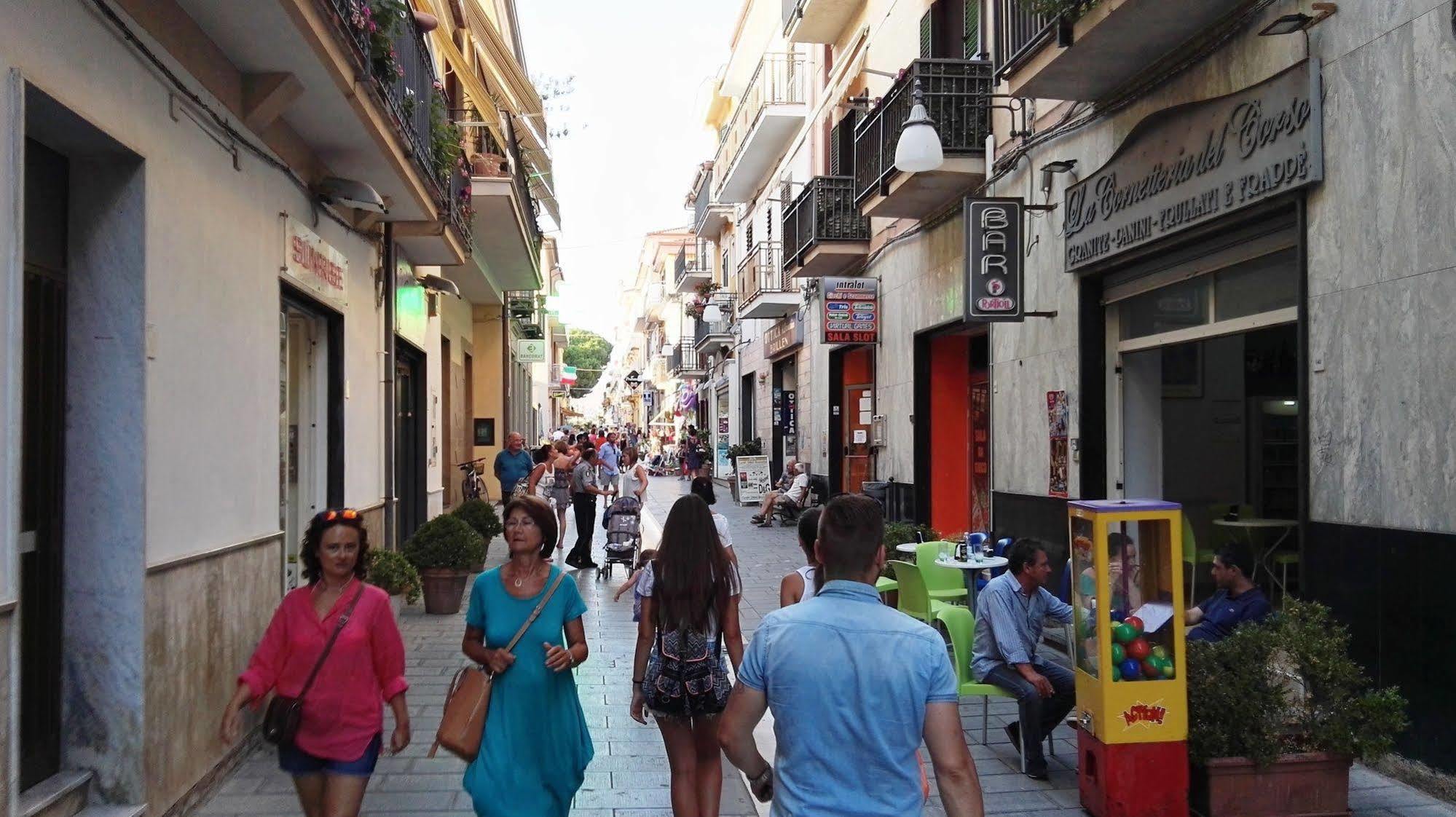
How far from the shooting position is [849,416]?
70.4 ft

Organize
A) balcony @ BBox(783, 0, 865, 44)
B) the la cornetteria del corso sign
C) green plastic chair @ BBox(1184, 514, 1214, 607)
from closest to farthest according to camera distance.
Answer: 1. the la cornetteria del corso sign
2. green plastic chair @ BBox(1184, 514, 1214, 607)
3. balcony @ BBox(783, 0, 865, 44)

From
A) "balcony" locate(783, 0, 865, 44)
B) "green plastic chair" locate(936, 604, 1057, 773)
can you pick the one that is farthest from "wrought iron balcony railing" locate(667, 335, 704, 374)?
"green plastic chair" locate(936, 604, 1057, 773)

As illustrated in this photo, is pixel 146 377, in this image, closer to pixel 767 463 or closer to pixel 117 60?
pixel 117 60

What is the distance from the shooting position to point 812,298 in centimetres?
2309

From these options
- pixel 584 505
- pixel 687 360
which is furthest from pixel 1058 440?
pixel 687 360

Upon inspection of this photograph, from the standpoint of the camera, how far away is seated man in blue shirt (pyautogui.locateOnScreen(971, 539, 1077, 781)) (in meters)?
6.24

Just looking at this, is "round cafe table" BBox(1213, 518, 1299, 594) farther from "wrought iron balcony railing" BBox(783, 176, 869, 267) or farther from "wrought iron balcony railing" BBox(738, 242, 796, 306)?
"wrought iron balcony railing" BBox(738, 242, 796, 306)

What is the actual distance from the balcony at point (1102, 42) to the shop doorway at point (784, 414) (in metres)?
15.6

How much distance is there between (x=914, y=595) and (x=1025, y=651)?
5.60 ft

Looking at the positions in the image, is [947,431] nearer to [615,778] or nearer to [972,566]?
[972,566]

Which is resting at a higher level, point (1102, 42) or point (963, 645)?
point (1102, 42)

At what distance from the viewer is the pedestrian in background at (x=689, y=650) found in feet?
15.6

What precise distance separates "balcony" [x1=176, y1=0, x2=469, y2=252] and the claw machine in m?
4.88

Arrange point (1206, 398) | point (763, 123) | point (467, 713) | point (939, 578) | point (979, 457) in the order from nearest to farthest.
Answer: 1. point (467, 713)
2. point (939, 578)
3. point (1206, 398)
4. point (979, 457)
5. point (763, 123)
